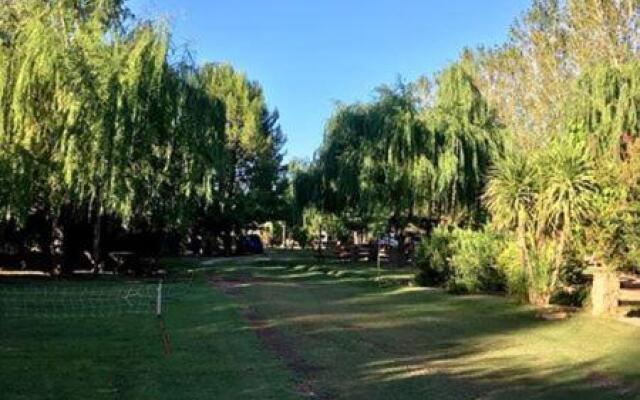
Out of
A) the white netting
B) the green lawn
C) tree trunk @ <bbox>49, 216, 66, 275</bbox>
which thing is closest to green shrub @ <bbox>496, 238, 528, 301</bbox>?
the green lawn

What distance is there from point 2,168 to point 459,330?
41.8 ft

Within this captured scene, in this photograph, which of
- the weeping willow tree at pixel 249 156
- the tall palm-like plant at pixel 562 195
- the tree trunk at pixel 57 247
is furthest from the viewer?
the weeping willow tree at pixel 249 156

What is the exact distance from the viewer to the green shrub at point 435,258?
65.1ft

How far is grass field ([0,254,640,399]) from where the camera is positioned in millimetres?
7258

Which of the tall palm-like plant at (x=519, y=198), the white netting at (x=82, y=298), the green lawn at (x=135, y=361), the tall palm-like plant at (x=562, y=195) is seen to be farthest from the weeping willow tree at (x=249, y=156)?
the green lawn at (x=135, y=361)

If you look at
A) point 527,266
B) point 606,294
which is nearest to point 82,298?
point 527,266

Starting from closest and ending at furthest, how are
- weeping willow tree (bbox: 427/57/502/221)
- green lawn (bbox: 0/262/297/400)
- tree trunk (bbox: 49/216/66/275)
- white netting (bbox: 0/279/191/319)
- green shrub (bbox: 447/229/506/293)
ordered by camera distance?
green lawn (bbox: 0/262/297/400), white netting (bbox: 0/279/191/319), green shrub (bbox: 447/229/506/293), tree trunk (bbox: 49/216/66/275), weeping willow tree (bbox: 427/57/502/221)

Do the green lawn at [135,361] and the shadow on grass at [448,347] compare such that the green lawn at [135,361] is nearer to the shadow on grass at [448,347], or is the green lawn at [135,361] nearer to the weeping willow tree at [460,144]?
the shadow on grass at [448,347]

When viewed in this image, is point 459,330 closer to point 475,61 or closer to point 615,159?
point 615,159

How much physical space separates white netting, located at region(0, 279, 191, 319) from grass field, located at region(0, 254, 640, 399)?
3.27 ft

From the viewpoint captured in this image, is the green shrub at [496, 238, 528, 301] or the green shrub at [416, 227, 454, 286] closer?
the green shrub at [496, 238, 528, 301]

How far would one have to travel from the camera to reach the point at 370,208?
27.5m

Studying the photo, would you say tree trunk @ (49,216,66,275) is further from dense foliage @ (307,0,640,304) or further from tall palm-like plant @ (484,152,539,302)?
tall palm-like plant @ (484,152,539,302)

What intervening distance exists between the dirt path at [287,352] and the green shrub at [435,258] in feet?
22.1
